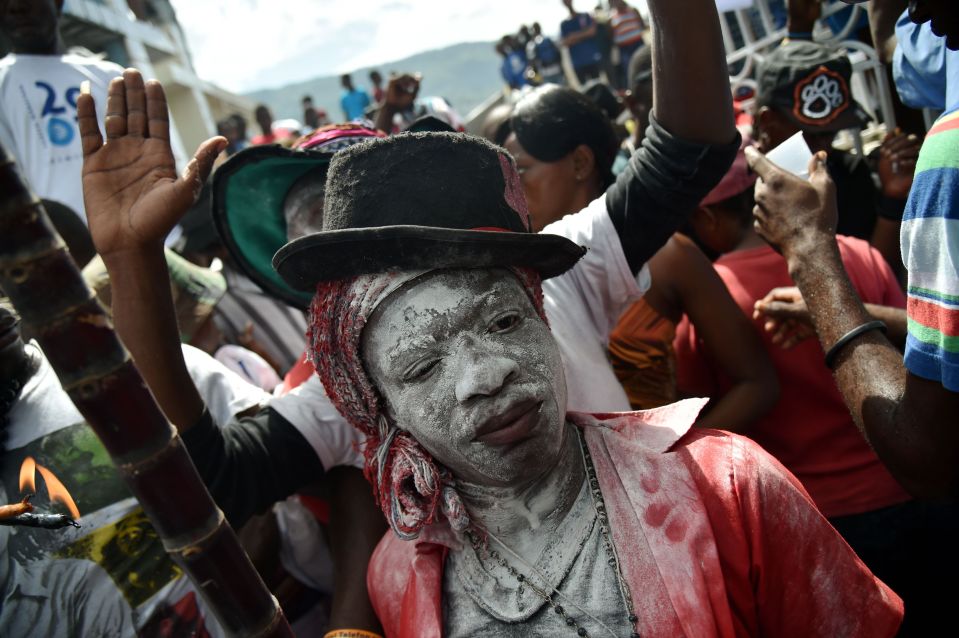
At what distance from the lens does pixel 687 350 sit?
2.61 metres

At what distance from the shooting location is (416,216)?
4.51ft

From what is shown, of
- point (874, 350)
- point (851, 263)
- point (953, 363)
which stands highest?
point (953, 363)

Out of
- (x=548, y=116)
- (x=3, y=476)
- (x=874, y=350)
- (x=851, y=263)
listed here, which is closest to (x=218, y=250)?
(x=548, y=116)

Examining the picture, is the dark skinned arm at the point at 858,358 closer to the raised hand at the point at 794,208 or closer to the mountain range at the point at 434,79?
the raised hand at the point at 794,208

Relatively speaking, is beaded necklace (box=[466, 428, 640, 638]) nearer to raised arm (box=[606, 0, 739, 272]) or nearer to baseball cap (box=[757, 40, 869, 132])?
raised arm (box=[606, 0, 739, 272])

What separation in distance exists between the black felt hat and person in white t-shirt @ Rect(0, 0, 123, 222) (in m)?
2.86

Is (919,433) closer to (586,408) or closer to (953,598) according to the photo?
(586,408)

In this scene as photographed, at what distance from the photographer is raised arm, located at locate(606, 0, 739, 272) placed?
1.58m

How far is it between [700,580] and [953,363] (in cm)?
60

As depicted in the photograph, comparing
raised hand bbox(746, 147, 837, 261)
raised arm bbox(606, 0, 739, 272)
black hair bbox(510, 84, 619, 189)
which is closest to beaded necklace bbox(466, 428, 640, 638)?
raised arm bbox(606, 0, 739, 272)

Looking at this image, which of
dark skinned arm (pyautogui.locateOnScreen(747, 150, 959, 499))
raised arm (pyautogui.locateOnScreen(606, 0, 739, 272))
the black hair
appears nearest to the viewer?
dark skinned arm (pyautogui.locateOnScreen(747, 150, 959, 499))

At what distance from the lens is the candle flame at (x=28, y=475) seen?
68.1 inches

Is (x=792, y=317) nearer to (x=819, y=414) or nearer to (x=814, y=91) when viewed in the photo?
(x=819, y=414)

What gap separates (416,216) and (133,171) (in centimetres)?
79
